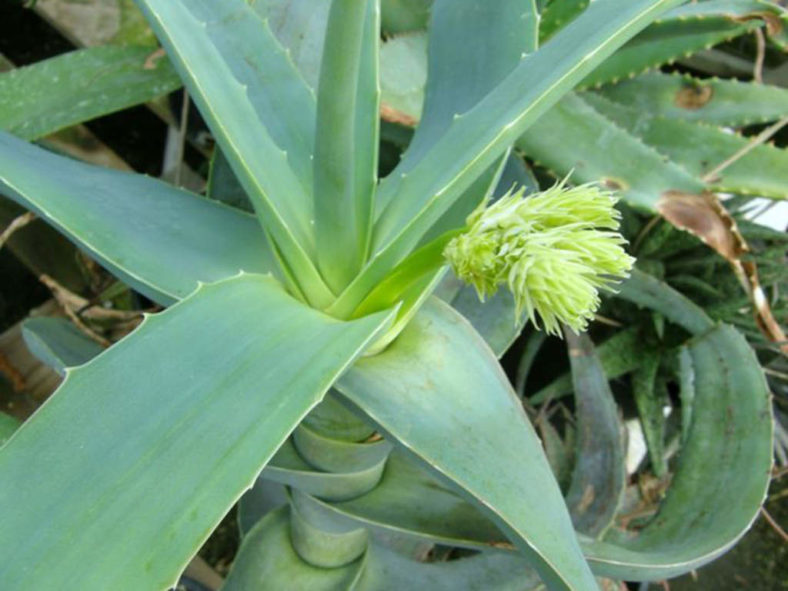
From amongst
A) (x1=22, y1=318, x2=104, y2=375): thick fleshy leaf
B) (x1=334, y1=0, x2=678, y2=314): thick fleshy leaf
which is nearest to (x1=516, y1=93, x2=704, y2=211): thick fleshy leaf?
(x1=334, y1=0, x2=678, y2=314): thick fleshy leaf

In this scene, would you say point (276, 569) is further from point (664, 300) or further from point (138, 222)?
point (664, 300)

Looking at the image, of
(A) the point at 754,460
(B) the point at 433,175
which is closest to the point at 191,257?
(B) the point at 433,175

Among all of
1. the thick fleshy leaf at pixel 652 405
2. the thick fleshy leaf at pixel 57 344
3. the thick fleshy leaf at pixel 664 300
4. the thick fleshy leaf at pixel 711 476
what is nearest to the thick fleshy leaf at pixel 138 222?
the thick fleshy leaf at pixel 57 344

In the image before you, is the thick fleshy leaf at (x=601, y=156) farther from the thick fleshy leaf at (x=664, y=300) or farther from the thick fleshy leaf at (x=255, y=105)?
the thick fleshy leaf at (x=255, y=105)

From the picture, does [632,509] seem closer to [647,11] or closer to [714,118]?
[714,118]

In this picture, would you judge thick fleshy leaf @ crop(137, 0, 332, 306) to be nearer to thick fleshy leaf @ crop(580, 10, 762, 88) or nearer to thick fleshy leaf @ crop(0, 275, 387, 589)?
thick fleshy leaf @ crop(0, 275, 387, 589)

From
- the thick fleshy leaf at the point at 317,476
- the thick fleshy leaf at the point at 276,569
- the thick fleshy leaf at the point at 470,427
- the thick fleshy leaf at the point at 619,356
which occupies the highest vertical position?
the thick fleshy leaf at the point at 470,427
